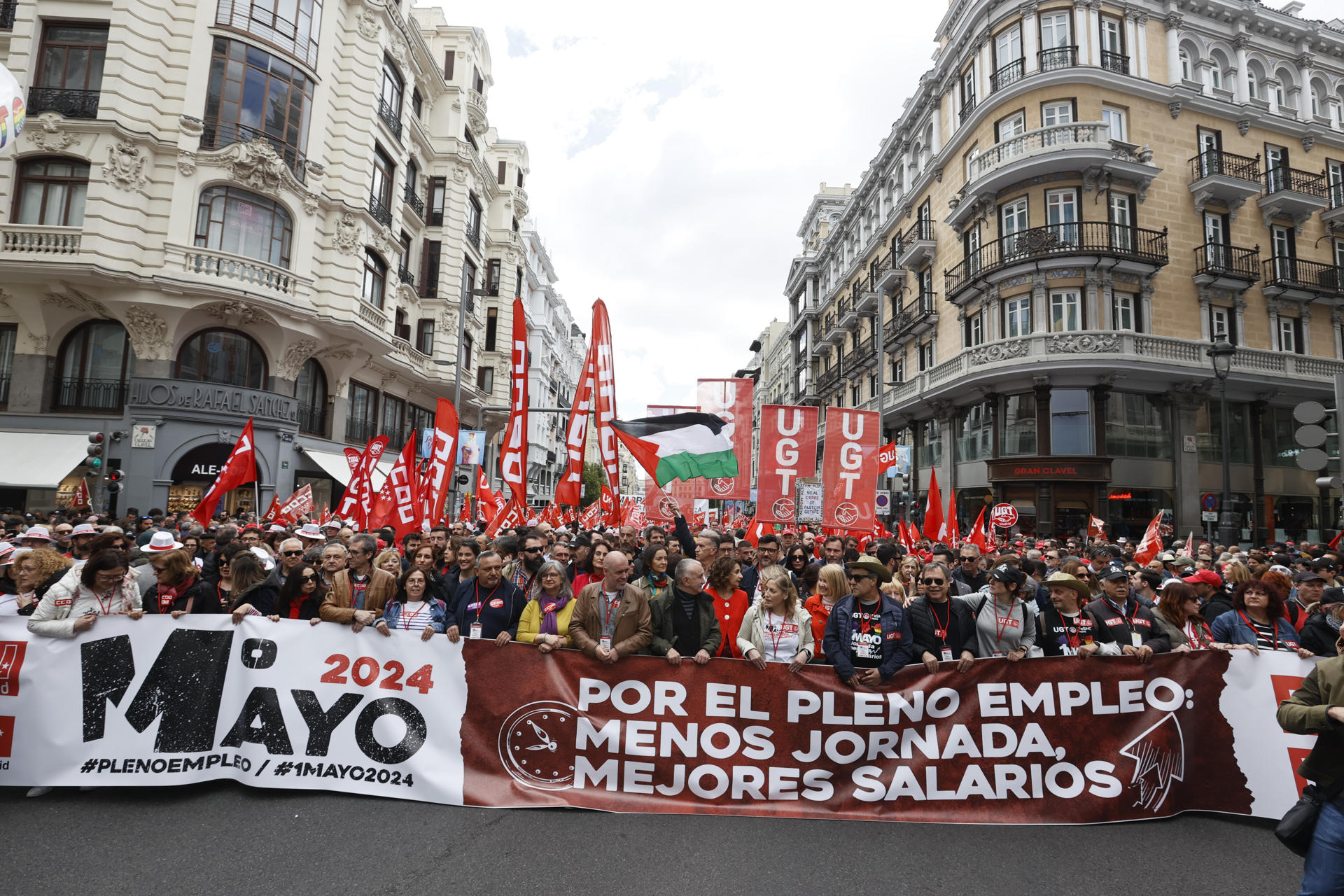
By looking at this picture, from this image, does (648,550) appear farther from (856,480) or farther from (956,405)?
(956,405)

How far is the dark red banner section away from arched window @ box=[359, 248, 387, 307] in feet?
73.8

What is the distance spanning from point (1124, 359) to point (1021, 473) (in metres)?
5.09

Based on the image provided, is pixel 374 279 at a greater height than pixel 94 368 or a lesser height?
greater

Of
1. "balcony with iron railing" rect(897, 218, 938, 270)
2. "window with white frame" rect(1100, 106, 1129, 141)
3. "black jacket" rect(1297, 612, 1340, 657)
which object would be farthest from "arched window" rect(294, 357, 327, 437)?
"window with white frame" rect(1100, 106, 1129, 141)

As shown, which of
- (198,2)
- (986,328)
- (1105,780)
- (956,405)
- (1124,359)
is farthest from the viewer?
(956,405)

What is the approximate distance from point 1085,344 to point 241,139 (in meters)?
27.4

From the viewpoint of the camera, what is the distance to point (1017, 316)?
24.8 meters

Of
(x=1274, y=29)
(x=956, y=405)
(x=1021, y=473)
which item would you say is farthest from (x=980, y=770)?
(x=1274, y=29)

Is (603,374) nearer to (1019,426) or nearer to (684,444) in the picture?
(684,444)

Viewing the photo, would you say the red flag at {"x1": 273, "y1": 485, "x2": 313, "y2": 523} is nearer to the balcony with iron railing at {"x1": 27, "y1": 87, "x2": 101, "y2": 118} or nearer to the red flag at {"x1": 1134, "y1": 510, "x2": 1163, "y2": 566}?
the balcony with iron railing at {"x1": 27, "y1": 87, "x2": 101, "y2": 118}

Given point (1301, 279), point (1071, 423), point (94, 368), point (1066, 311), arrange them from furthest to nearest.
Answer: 1. point (1301, 279)
2. point (1066, 311)
3. point (1071, 423)
4. point (94, 368)

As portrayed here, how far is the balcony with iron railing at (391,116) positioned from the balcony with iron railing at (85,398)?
12.7 meters

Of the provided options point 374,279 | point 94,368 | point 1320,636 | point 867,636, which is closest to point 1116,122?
point 1320,636

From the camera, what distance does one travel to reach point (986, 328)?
2580 centimetres
